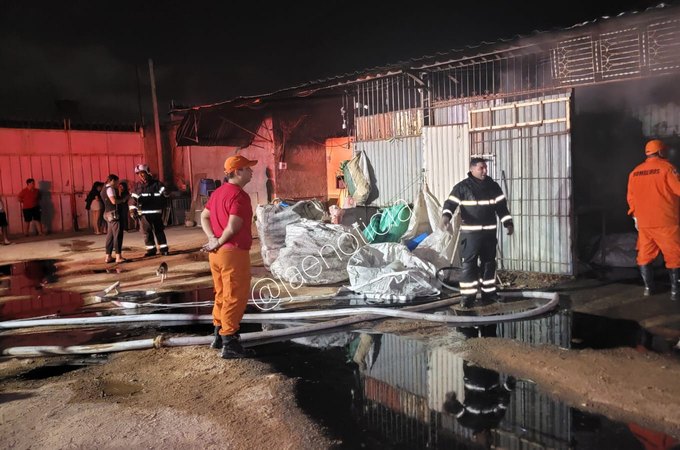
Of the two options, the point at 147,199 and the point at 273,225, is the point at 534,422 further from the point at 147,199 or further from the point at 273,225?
the point at 147,199

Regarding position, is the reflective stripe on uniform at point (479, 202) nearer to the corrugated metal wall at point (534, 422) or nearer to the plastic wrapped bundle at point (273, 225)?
the corrugated metal wall at point (534, 422)

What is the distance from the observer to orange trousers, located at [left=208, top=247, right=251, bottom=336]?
16.2 feet

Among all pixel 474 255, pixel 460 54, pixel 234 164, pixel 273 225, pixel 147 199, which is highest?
pixel 460 54

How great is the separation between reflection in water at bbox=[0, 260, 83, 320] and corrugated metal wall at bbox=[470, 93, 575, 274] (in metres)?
6.62

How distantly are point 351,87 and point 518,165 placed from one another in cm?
407

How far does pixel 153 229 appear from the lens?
37.6ft

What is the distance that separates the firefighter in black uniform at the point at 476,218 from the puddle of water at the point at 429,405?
1531mm

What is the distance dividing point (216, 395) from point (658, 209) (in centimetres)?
551

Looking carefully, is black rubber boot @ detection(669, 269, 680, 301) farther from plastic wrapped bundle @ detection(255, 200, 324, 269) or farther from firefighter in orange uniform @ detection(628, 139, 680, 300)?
plastic wrapped bundle @ detection(255, 200, 324, 269)

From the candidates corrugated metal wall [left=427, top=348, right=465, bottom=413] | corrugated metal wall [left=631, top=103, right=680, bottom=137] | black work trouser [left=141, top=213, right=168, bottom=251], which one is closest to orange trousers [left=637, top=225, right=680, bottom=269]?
corrugated metal wall [left=427, top=348, right=465, bottom=413]

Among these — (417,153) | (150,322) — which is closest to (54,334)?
(150,322)

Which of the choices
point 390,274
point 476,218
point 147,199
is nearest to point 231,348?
point 390,274

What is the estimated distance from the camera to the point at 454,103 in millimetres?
8844

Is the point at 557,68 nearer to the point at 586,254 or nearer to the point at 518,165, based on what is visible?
the point at 518,165
